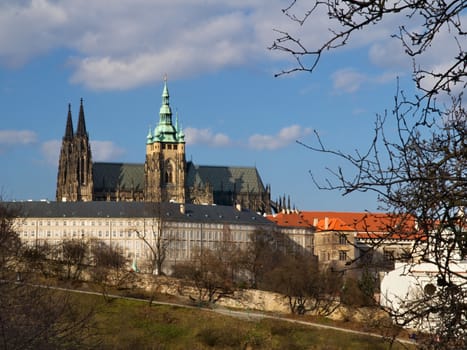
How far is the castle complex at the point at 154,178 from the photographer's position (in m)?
153

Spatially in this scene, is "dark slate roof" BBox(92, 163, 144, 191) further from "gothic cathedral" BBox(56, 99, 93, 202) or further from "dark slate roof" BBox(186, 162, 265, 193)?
"dark slate roof" BBox(186, 162, 265, 193)

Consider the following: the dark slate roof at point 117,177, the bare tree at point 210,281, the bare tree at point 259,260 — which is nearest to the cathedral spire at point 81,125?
the dark slate roof at point 117,177

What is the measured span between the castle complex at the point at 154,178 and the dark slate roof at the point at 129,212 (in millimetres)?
19089

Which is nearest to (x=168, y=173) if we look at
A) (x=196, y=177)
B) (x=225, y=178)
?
(x=196, y=177)

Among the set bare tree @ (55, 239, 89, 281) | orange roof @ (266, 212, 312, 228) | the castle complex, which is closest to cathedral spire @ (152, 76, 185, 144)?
the castle complex

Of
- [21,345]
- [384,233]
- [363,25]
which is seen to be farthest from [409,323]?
[21,345]

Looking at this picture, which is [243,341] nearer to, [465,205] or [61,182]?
[465,205]

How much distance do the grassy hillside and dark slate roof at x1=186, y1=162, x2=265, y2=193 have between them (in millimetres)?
101929

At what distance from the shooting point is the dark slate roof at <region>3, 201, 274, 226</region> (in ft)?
416

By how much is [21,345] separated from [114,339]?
33.0 meters

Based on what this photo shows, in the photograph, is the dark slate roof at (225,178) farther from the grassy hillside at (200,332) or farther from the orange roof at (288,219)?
the grassy hillside at (200,332)

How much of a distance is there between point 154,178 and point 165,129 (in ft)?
26.8

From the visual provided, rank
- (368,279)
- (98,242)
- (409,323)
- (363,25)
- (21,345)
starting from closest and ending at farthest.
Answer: (363,25) → (409,323) → (368,279) → (21,345) → (98,242)

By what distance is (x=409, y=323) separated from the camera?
554 cm
